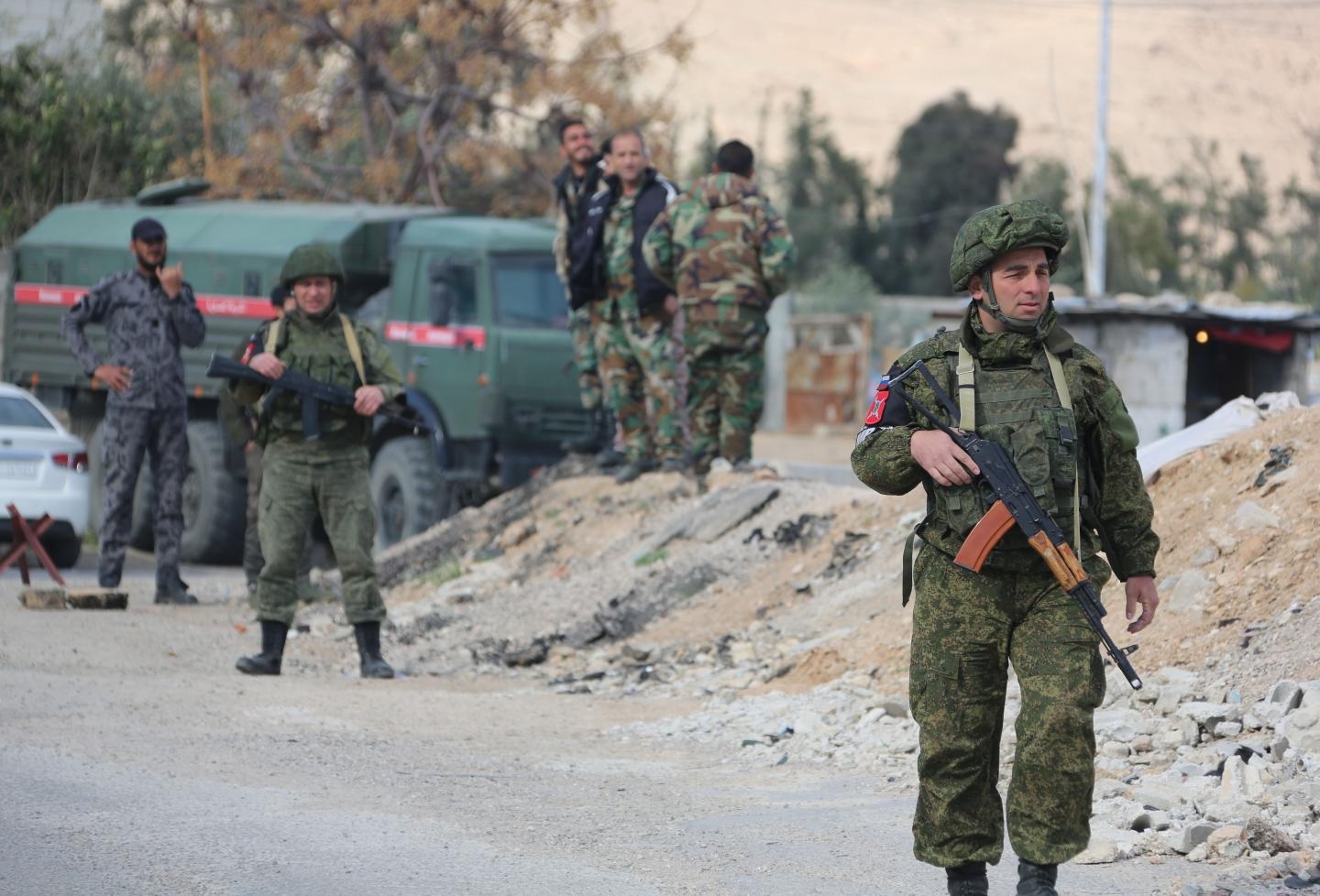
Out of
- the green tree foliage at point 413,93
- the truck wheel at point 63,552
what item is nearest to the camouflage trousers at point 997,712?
the truck wheel at point 63,552

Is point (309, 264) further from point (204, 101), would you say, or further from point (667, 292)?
point (204, 101)

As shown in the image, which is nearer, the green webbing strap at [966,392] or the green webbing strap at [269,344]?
the green webbing strap at [966,392]

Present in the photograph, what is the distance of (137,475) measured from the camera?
11.6 meters

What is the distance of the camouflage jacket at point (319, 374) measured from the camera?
27.8ft

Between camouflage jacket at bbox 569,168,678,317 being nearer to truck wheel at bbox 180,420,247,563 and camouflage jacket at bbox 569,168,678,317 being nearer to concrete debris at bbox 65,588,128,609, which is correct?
concrete debris at bbox 65,588,128,609

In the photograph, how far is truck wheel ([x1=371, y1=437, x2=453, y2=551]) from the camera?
13711mm

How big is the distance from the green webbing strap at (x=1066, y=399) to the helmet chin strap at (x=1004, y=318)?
0.08 m

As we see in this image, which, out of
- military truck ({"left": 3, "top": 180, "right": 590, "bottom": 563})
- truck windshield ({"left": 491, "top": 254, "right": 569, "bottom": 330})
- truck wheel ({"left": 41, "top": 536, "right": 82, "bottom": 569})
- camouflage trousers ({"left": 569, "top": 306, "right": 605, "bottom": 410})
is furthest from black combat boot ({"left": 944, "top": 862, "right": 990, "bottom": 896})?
truck wheel ({"left": 41, "top": 536, "right": 82, "bottom": 569})

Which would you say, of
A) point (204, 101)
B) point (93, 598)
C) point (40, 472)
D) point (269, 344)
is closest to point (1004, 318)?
point (269, 344)

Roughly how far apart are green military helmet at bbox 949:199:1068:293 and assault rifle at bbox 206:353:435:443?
14.4ft

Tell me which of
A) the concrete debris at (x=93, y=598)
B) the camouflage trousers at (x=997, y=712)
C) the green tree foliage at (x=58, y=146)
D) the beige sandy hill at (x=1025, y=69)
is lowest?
the concrete debris at (x=93, y=598)

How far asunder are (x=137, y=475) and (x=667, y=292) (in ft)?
11.3

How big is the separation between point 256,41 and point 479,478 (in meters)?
14.1

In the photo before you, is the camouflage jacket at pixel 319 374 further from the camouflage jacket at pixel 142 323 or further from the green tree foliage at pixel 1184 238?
the green tree foliage at pixel 1184 238
